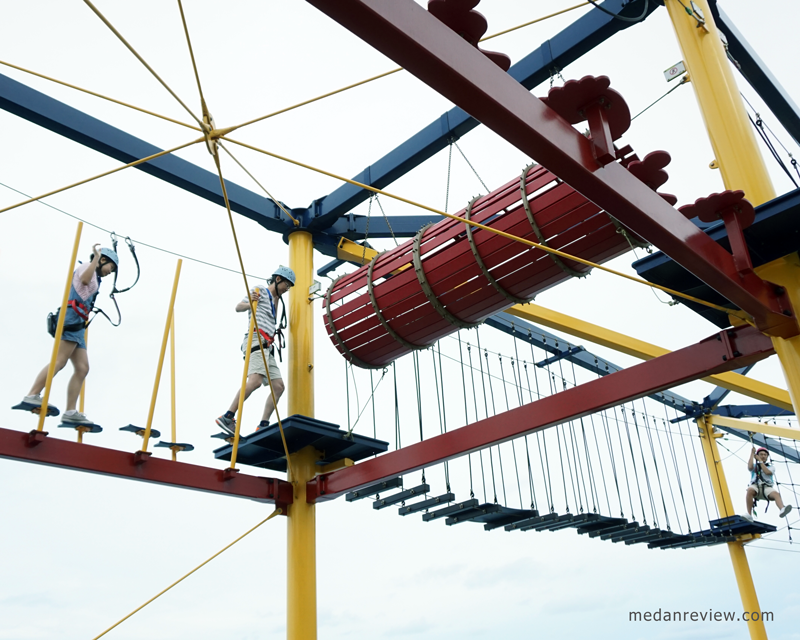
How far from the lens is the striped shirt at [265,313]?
734cm

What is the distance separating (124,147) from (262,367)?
258 centimetres

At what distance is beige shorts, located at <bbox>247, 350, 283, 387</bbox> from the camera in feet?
23.8

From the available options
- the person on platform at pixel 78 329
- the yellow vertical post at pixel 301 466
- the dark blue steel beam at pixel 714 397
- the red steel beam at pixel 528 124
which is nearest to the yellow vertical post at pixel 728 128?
the red steel beam at pixel 528 124

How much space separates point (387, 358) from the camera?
746 cm

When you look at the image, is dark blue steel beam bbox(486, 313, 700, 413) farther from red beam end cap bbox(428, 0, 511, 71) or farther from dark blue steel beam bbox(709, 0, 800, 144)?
red beam end cap bbox(428, 0, 511, 71)

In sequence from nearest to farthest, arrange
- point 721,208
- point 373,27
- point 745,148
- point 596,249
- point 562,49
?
point 373,27
point 721,208
point 745,148
point 596,249
point 562,49

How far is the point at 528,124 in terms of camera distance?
2.92m

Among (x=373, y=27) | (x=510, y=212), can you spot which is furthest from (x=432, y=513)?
(x=373, y=27)

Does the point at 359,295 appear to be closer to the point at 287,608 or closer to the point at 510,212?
the point at 510,212

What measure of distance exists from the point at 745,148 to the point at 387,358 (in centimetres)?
389

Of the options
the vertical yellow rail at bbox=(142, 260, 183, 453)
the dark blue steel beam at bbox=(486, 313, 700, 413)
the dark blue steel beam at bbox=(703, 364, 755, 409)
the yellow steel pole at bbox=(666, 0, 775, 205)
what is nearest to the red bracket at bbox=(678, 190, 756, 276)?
the yellow steel pole at bbox=(666, 0, 775, 205)

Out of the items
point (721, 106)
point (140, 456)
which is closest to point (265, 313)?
point (140, 456)

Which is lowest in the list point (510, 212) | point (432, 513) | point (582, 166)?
point (432, 513)

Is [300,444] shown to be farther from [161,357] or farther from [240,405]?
[161,357]
